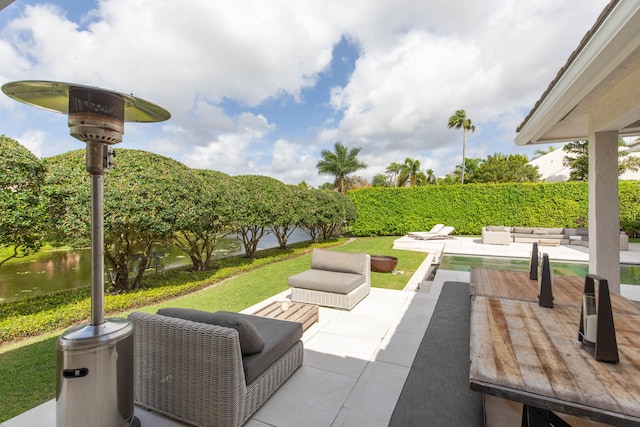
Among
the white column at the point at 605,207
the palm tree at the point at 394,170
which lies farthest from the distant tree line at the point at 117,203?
the palm tree at the point at 394,170

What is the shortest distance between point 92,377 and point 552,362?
258 centimetres

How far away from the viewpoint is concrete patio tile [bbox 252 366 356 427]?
224 centimetres

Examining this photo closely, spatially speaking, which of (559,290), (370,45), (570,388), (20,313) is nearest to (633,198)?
(370,45)

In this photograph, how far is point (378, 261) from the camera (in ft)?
23.0

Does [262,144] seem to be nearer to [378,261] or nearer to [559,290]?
[378,261]

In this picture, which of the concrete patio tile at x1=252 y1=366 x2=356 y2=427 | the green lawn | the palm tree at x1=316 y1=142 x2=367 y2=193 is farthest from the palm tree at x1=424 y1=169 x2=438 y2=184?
the concrete patio tile at x1=252 y1=366 x2=356 y2=427

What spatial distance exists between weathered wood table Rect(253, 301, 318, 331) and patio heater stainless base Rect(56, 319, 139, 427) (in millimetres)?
1831

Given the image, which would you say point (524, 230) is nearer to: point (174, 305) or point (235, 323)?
point (174, 305)

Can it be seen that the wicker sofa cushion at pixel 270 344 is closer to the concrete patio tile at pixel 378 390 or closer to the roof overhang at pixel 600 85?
the concrete patio tile at pixel 378 390

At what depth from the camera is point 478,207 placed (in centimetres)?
1580

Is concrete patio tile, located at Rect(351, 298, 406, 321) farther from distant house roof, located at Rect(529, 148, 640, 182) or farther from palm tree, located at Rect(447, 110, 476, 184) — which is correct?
→ distant house roof, located at Rect(529, 148, 640, 182)

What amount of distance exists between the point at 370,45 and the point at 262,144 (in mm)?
11216

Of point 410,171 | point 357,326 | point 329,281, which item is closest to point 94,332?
point 357,326

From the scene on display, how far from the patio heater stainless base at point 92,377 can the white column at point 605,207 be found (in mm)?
5626
